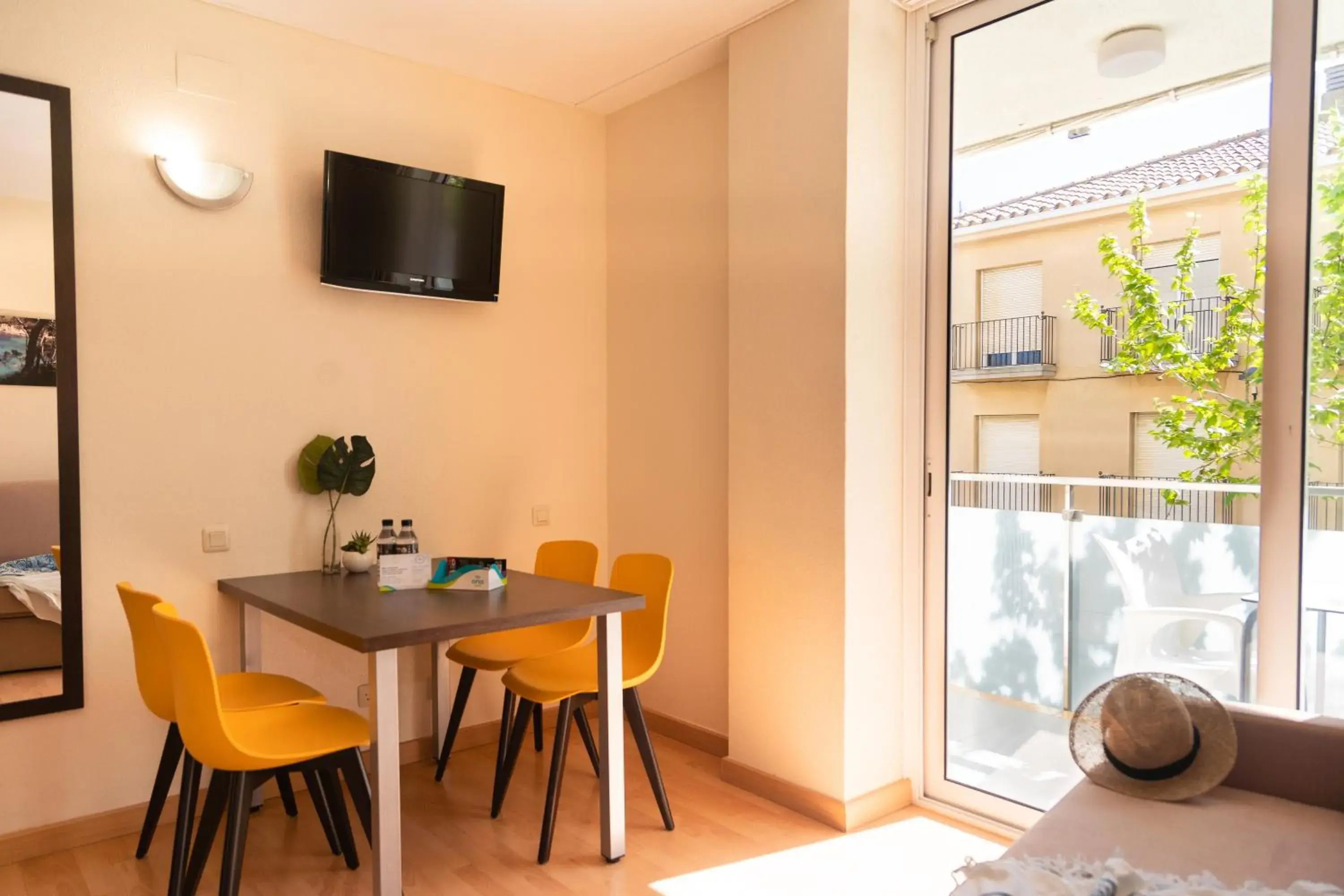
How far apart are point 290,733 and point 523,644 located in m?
1.10

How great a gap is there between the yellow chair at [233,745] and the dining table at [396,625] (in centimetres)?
11

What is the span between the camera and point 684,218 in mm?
3766

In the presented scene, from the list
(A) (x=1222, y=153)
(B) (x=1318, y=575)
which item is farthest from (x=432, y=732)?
(A) (x=1222, y=153)

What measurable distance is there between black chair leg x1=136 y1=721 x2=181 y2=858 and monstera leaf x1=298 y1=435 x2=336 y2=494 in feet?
2.91

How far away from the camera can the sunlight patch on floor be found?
2.54m

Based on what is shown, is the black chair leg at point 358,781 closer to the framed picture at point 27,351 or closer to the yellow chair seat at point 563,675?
the yellow chair seat at point 563,675

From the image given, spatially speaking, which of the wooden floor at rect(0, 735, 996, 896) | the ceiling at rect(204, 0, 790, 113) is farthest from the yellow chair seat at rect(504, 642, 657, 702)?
the ceiling at rect(204, 0, 790, 113)

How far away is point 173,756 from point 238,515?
84cm

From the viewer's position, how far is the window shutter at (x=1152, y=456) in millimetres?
2574

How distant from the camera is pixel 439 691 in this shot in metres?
3.51

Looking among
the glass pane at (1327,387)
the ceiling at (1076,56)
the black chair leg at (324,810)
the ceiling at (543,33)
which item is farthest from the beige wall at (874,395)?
the black chair leg at (324,810)

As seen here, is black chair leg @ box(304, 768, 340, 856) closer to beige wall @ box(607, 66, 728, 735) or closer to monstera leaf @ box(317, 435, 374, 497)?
monstera leaf @ box(317, 435, 374, 497)

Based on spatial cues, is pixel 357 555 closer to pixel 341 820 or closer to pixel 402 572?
pixel 402 572

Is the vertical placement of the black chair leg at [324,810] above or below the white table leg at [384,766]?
below
